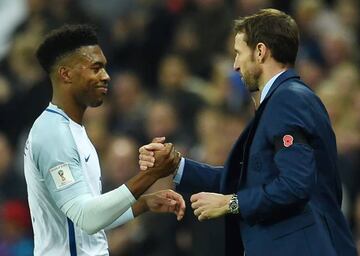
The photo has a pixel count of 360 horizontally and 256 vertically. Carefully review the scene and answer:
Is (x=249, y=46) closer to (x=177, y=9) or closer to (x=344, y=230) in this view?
(x=344, y=230)

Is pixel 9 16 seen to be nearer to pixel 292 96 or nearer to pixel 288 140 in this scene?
pixel 292 96

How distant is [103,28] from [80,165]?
294 inches

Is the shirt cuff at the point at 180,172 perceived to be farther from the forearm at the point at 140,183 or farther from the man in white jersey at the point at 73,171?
the forearm at the point at 140,183

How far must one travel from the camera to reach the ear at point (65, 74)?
6.51 metres

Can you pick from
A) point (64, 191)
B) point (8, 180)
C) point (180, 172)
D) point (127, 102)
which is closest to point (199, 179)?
point (180, 172)

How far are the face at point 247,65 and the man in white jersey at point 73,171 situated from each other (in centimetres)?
55

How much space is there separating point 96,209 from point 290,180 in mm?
999

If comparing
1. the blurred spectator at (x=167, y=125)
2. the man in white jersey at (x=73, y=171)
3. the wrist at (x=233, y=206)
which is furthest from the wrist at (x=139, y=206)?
the blurred spectator at (x=167, y=125)

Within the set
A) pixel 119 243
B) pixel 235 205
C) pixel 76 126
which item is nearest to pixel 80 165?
pixel 76 126

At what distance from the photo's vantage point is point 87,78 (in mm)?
6539

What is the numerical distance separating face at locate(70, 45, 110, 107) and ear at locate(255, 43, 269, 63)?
85 centimetres

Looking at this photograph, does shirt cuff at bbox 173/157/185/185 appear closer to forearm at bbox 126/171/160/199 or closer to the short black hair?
forearm at bbox 126/171/160/199

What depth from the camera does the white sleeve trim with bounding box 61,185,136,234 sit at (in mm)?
6148

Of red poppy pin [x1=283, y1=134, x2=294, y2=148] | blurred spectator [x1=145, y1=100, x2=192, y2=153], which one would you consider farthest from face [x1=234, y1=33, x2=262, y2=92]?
blurred spectator [x1=145, y1=100, x2=192, y2=153]
